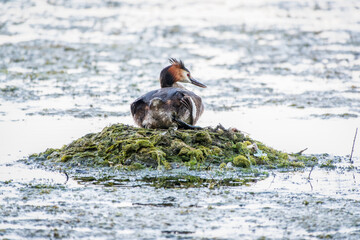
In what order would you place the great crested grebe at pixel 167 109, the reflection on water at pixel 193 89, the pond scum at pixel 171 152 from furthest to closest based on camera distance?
the great crested grebe at pixel 167 109, the pond scum at pixel 171 152, the reflection on water at pixel 193 89

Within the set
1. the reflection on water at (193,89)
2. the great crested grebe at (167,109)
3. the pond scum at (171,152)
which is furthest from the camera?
A: the great crested grebe at (167,109)

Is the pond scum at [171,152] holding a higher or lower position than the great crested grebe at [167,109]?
lower

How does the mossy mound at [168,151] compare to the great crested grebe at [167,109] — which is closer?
the mossy mound at [168,151]

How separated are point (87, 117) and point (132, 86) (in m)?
2.52

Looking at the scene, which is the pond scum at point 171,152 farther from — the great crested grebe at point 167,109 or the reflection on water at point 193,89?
the reflection on water at point 193,89

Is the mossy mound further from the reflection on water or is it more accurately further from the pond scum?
the reflection on water

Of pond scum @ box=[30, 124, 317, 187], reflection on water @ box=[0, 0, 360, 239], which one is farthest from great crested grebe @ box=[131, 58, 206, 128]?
reflection on water @ box=[0, 0, 360, 239]

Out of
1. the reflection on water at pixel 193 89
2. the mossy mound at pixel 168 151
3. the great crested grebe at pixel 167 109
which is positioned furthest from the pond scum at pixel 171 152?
the reflection on water at pixel 193 89

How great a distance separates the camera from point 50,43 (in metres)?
18.7

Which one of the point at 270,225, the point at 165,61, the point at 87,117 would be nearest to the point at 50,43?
the point at 165,61

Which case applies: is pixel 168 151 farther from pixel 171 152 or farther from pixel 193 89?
pixel 193 89

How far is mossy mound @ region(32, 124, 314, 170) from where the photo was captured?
27.2ft

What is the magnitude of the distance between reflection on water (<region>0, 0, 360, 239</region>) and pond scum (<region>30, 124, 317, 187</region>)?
0.54m

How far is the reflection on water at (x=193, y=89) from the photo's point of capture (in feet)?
20.0
